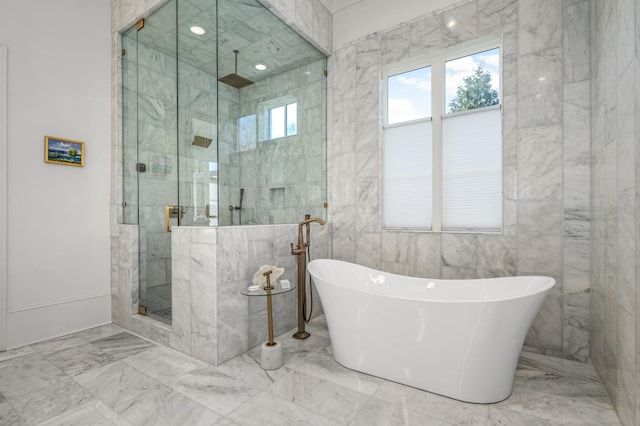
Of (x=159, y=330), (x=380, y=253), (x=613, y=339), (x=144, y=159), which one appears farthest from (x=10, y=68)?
Answer: (x=613, y=339)

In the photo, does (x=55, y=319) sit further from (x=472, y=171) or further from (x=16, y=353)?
(x=472, y=171)

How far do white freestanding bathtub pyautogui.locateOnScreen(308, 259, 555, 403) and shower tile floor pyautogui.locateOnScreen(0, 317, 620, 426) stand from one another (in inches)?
3.4

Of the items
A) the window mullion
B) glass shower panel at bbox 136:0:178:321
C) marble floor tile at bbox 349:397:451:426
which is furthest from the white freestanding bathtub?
glass shower panel at bbox 136:0:178:321

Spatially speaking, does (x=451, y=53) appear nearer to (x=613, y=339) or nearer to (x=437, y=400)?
(x=613, y=339)

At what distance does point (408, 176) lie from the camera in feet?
9.46

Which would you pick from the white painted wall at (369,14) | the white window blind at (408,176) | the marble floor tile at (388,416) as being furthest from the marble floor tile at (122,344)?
the white painted wall at (369,14)

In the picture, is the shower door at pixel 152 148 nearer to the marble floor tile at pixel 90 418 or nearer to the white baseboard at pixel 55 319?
the white baseboard at pixel 55 319

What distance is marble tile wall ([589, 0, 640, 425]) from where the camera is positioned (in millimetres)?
1338

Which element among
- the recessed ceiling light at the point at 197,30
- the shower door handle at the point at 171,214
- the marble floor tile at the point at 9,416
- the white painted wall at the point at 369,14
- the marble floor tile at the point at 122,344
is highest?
the white painted wall at the point at 369,14

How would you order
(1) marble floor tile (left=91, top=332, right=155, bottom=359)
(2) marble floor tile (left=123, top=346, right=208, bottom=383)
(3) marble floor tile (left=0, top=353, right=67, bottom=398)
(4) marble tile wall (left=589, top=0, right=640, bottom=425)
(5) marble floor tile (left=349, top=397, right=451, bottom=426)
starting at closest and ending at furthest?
(4) marble tile wall (left=589, top=0, right=640, bottom=425), (5) marble floor tile (left=349, top=397, right=451, bottom=426), (3) marble floor tile (left=0, top=353, right=67, bottom=398), (2) marble floor tile (left=123, top=346, right=208, bottom=383), (1) marble floor tile (left=91, top=332, right=155, bottom=359)

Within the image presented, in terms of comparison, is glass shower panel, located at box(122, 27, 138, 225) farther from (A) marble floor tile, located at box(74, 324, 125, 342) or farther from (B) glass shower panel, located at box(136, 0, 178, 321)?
(A) marble floor tile, located at box(74, 324, 125, 342)

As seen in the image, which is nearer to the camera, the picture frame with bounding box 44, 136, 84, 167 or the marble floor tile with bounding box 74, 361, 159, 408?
the marble floor tile with bounding box 74, 361, 159, 408

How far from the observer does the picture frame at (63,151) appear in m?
2.50

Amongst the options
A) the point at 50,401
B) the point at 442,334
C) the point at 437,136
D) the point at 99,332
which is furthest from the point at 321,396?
the point at 437,136
